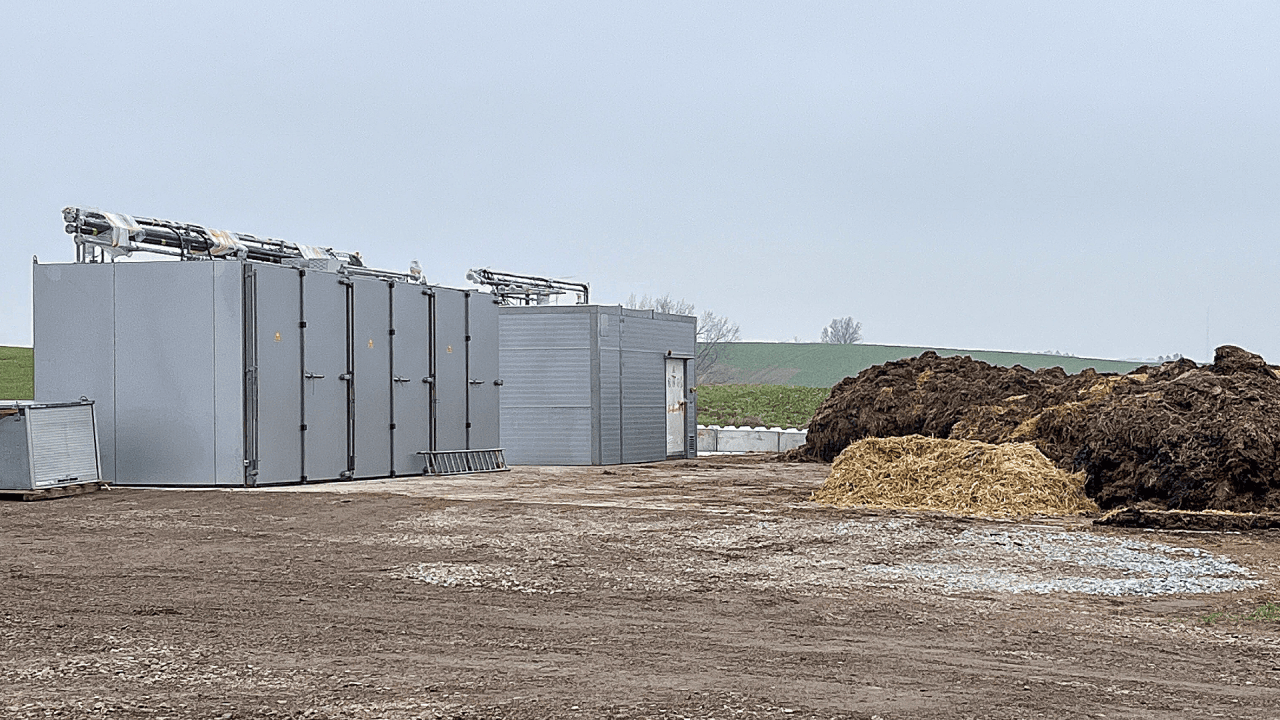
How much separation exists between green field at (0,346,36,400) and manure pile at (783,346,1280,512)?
31.7 meters

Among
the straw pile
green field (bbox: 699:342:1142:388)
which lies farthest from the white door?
green field (bbox: 699:342:1142:388)

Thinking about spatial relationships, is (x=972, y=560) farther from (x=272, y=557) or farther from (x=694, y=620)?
(x=272, y=557)

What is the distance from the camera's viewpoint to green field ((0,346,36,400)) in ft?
151

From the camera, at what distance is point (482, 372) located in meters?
24.3

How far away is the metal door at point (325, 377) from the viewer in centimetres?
2011

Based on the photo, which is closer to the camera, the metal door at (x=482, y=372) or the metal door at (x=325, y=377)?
the metal door at (x=325, y=377)

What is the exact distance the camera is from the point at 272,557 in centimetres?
1138

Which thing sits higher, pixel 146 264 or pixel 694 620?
pixel 146 264

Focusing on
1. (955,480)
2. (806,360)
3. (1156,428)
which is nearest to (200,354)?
(955,480)

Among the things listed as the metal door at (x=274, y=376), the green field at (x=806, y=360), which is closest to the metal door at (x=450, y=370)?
the metal door at (x=274, y=376)

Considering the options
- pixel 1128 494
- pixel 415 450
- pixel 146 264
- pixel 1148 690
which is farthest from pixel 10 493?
pixel 1148 690

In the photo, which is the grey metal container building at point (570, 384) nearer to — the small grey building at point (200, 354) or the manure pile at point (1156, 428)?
the small grey building at point (200, 354)

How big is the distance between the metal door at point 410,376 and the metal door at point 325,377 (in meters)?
1.23

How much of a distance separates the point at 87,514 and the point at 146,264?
484cm
